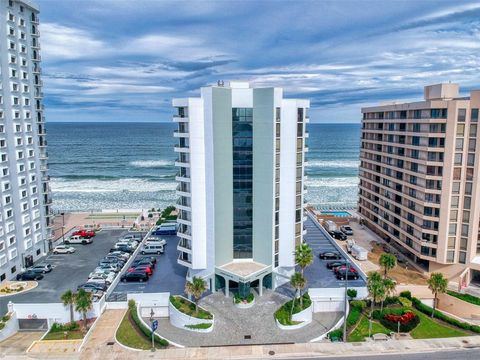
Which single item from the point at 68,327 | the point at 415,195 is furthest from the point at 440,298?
the point at 68,327

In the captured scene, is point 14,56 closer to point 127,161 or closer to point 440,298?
point 440,298

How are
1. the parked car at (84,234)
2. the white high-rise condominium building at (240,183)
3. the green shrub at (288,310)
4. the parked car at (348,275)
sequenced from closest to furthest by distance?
1. the green shrub at (288,310)
2. the white high-rise condominium building at (240,183)
3. the parked car at (348,275)
4. the parked car at (84,234)

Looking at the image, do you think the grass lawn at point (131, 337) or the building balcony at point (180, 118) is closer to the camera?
the grass lawn at point (131, 337)

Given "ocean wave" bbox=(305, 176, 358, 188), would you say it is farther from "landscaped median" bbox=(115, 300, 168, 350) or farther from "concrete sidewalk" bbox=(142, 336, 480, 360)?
"landscaped median" bbox=(115, 300, 168, 350)

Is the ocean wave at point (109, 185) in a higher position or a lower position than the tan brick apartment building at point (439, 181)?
lower

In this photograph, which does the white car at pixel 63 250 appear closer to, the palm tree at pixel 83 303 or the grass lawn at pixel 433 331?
the palm tree at pixel 83 303

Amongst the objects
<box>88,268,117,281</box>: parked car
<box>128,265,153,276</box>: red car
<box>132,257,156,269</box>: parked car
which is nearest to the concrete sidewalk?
<box>128,265,153,276</box>: red car

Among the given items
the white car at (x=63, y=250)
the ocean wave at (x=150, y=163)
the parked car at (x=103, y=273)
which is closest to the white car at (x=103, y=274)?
the parked car at (x=103, y=273)

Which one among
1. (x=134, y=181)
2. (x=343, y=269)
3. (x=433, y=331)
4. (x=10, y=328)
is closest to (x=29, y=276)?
(x=10, y=328)
